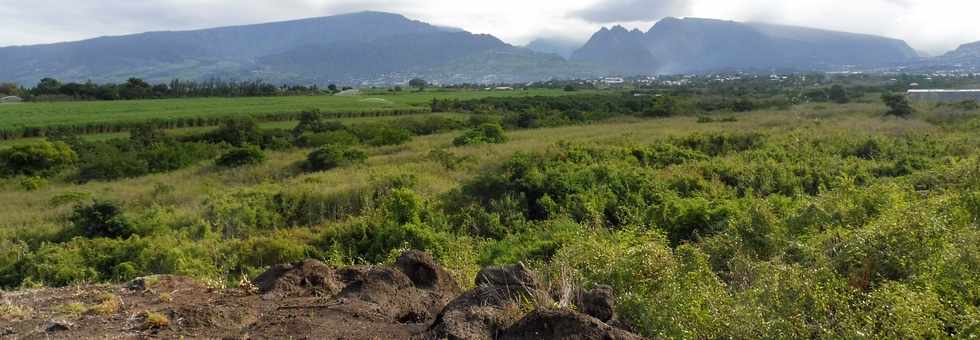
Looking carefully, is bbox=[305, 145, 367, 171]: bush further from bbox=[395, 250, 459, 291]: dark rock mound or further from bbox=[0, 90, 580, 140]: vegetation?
bbox=[0, 90, 580, 140]: vegetation

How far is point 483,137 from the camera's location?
1131 inches

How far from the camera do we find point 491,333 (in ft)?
15.7

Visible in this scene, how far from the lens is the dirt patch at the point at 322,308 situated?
4.83 meters

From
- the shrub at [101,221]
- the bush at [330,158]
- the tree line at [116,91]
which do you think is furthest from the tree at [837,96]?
the tree line at [116,91]

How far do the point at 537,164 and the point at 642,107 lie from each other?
34210mm

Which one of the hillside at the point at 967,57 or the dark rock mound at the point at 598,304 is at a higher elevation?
the hillside at the point at 967,57

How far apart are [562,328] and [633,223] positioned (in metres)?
6.78

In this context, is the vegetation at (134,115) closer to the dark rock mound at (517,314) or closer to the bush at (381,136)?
the bush at (381,136)

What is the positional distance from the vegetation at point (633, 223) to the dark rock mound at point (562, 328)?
52 centimetres

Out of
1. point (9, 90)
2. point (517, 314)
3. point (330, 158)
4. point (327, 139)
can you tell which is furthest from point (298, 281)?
point (9, 90)

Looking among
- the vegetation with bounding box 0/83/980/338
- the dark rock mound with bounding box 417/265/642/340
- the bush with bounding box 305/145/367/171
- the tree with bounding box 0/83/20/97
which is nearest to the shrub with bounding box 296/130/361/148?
the vegetation with bounding box 0/83/980/338

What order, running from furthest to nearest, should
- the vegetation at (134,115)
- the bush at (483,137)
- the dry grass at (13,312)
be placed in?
1. the vegetation at (134,115)
2. the bush at (483,137)
3. the dry grass at (13,312)

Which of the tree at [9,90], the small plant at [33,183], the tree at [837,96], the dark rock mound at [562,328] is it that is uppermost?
the tree at [9,90]

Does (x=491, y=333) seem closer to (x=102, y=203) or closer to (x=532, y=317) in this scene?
(x=532, y=317)
